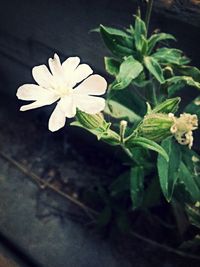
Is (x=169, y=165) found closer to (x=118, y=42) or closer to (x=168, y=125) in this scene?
(x=168, y=125)

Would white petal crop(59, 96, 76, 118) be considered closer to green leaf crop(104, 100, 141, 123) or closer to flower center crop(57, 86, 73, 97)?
flower center crop(57, 86, 73, 97)

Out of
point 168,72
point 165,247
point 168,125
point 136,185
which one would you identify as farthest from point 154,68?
point 165,247

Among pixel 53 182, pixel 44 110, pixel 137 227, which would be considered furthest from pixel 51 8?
pixel 137 227

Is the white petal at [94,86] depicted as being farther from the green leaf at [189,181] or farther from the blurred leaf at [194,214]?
the blurred leaf at [194,214]

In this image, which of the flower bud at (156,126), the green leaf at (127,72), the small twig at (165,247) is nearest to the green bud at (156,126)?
the flower bud at (156,126)

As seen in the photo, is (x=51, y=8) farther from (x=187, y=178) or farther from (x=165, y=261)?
(x=165, y=261)

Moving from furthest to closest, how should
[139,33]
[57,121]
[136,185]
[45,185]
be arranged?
[45,185] < [136,185] < [139,33] < [57,121]

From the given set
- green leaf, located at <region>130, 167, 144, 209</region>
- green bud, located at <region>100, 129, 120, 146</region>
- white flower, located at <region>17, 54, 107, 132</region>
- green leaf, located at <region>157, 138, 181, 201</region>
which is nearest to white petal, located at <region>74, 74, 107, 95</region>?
white flower, located at <region>17, 54, 107, 132</region>
